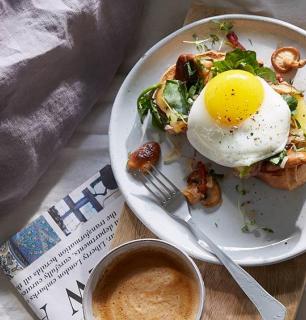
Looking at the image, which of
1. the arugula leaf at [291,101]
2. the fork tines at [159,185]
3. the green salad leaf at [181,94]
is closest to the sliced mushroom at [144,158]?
the fork tines at [159,185]

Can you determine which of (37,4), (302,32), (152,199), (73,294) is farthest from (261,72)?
(73,294)

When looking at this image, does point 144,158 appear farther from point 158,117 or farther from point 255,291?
point 255,291

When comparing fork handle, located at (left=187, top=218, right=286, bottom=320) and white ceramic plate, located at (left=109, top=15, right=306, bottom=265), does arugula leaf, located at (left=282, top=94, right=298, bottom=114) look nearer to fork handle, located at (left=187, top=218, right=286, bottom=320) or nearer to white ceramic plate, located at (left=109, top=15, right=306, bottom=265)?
white ceramic plate, located at (left=109, top=15, right=306, bottom=265)

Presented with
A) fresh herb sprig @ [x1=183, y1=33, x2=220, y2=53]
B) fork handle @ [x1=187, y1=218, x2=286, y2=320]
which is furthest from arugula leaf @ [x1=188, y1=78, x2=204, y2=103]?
fork handle @ [x1=187, y1=218, x2=286, y2=320]

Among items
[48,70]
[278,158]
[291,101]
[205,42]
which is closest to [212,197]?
[278,158]

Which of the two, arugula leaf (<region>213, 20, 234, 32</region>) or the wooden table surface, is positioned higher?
arugula leaf (<region>213, 20, 234, 32</region>)

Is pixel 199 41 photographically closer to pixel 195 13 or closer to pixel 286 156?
pixel 195 13

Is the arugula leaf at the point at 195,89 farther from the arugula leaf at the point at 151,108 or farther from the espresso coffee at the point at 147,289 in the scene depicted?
the espresso coffee at the point at 147,289
